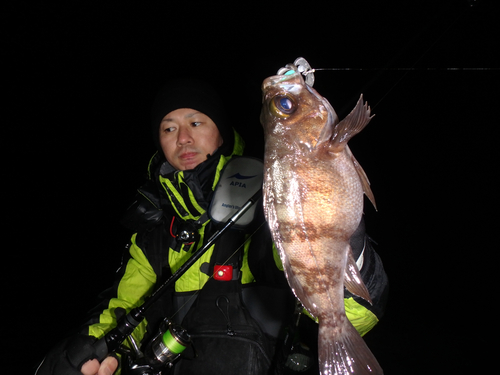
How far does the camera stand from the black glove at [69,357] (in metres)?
1.90

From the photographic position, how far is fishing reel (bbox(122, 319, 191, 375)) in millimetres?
1794

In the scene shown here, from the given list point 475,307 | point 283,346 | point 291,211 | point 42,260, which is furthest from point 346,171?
point 42,260

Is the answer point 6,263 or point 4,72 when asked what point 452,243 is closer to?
point 6,263

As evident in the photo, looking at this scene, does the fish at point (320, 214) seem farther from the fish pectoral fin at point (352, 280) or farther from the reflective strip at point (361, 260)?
the reflective strip at point (361, 260)

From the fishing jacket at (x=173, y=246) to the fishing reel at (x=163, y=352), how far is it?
381mm

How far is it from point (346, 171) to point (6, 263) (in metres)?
11.6

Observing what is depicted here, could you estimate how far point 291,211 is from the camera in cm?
113

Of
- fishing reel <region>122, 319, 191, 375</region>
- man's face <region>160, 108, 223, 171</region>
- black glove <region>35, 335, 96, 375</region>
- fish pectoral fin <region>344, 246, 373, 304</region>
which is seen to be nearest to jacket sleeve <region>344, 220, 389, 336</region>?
fish pectoral fin <region>344, 246, 373, 304</region>

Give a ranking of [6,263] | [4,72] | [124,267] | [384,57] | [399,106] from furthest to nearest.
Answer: [4,72] < [384,57] < [399,106] < [6,263] < [124,267]

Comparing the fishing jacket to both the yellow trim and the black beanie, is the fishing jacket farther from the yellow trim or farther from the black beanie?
the yellow trim

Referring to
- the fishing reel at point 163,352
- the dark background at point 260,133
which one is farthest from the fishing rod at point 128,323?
the dark background at point 260,133

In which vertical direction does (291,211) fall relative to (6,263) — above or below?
above

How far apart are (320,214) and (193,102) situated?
→ 1950 millimetres

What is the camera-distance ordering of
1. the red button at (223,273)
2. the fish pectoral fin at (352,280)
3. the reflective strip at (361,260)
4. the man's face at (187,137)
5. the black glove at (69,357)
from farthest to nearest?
1. the man's face at (187,137)
2. the red button at (223,273)
3. the black glove at (69,357)
4. the reflective strip at (361,260)
5. the fish pectoral fin at (352,280)
